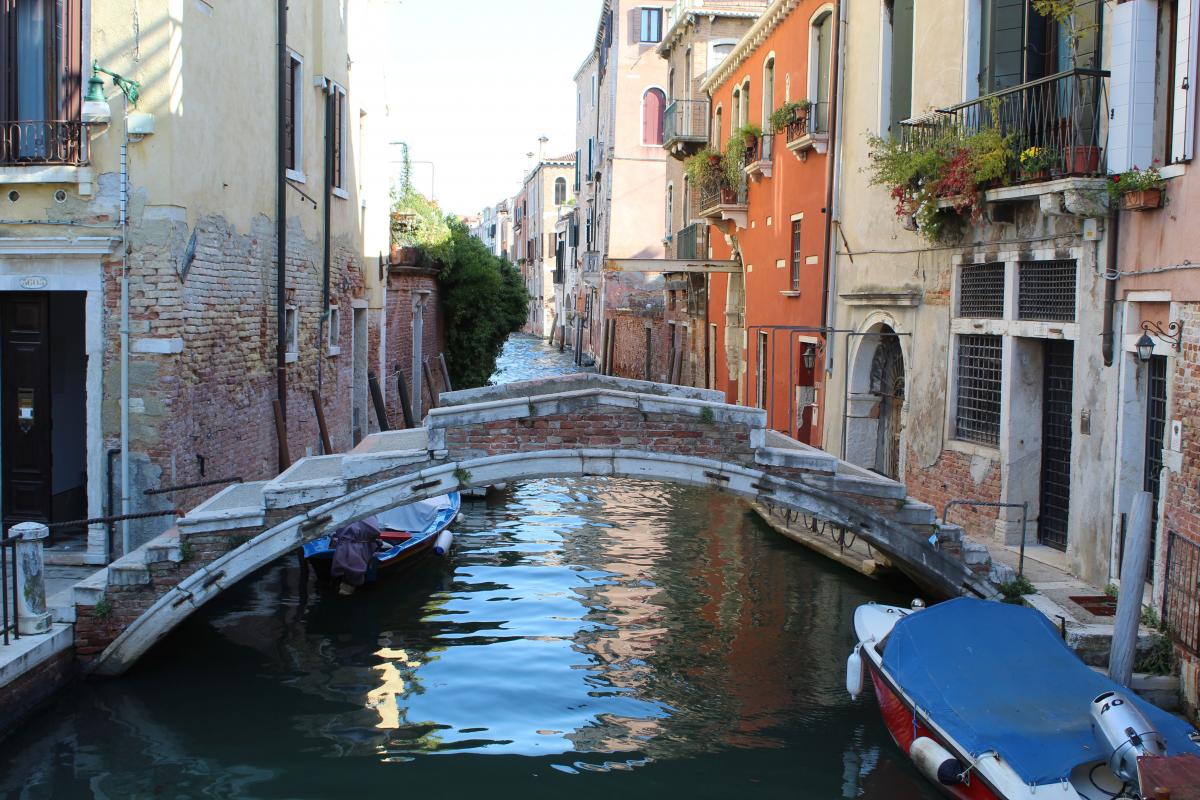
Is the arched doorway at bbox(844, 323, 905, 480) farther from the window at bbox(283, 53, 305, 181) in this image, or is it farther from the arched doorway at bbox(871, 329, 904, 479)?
the window at bbox(283, 53, 305, 181)

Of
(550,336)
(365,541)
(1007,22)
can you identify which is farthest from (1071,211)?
(550,336)

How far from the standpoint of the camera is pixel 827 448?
39.3ft

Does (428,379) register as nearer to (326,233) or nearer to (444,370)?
(444,370)

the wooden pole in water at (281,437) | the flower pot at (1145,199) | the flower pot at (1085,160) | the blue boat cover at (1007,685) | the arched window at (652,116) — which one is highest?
the arched window at (652,116)

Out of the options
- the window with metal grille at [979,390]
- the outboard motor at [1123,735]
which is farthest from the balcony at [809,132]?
the outboard motor at [1123,735]

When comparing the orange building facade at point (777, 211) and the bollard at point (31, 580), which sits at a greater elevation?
the orange building facade at point (777, 211)

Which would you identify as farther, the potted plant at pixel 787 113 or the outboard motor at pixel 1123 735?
the potted plant at pixel 787 113

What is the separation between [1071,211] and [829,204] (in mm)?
4883

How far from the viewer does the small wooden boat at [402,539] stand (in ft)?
30.8

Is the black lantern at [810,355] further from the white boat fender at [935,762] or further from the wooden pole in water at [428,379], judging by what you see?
the white boat fender at [935,762]

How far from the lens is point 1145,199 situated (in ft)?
21.6

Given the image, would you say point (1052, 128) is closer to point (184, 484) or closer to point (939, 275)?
point (939, 275)

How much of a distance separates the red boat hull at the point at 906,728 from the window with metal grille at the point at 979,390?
2753 millimetres

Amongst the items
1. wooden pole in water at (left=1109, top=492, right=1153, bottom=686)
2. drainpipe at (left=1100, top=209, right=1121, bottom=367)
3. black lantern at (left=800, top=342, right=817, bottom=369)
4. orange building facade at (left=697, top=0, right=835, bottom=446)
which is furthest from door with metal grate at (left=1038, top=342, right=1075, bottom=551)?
black lantern at (left=800, top=342, right=817, bottom=369)
